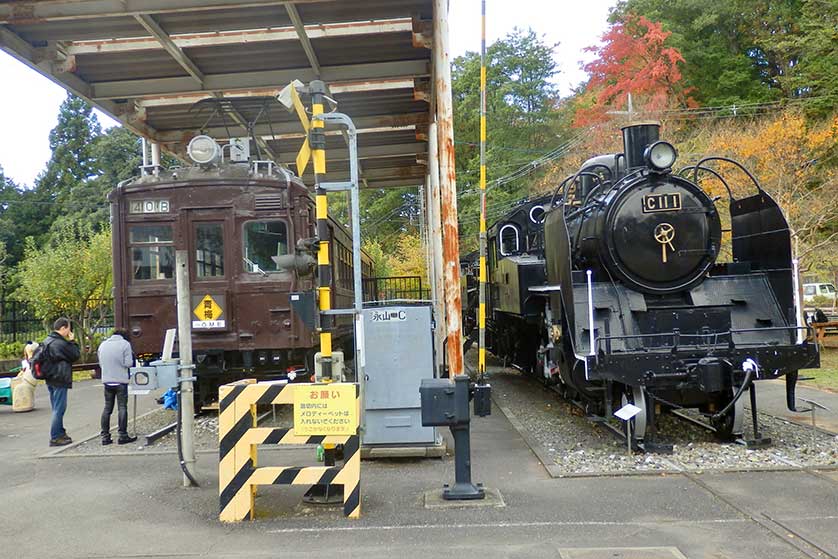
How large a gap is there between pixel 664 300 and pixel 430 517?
13.7 ft

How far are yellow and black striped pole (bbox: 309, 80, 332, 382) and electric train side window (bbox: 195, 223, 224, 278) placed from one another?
3.97 metres

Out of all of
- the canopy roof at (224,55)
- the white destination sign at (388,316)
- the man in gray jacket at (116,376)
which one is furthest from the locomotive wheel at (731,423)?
the man in gray jacket at (116,376)

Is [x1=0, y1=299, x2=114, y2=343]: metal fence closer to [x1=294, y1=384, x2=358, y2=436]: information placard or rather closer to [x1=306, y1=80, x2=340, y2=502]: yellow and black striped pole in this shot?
[x1=306, y1=80, x2=340, y2=502]: yellow and black striped pole

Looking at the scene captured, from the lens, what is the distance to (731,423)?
7680 mm

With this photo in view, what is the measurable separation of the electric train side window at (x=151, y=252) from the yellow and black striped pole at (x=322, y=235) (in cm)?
437

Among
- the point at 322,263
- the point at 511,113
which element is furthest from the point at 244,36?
the point at 511,113

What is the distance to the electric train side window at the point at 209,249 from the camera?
9.62 metres

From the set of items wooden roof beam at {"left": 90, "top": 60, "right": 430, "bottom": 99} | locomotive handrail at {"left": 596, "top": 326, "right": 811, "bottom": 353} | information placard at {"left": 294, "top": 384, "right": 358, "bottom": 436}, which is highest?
wooden roof beam at {"left": 90, "top": 60, "right": 430, "bottom": 99}

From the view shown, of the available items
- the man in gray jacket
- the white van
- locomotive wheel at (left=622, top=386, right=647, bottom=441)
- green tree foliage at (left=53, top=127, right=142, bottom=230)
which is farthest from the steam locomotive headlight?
the white van

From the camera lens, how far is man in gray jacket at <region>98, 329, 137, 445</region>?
29.4ft

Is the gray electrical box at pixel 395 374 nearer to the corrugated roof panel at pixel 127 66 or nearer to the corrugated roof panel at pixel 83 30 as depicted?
the corrugated roof panel at pixel 83 30

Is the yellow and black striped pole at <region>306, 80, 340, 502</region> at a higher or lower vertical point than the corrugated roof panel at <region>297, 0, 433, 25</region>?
lower

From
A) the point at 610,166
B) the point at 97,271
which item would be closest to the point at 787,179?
the point at 610,166

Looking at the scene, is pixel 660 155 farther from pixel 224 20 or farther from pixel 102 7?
pixel 102 7
